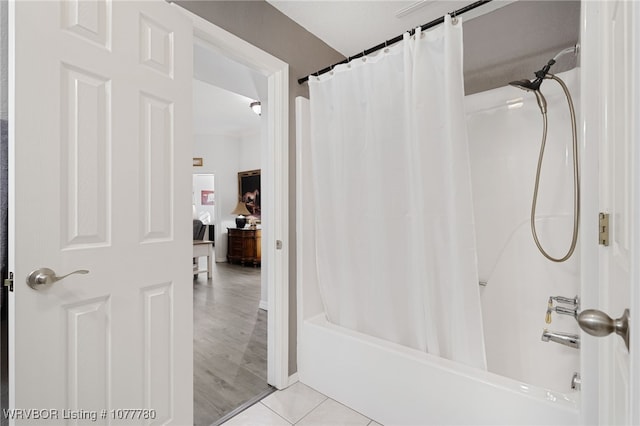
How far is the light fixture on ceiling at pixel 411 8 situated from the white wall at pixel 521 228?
65 centimetres

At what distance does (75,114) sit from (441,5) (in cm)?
210

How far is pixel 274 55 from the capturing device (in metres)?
1.96

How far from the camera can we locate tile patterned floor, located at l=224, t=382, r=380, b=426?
5.40ft

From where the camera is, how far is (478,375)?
1344 millimetres

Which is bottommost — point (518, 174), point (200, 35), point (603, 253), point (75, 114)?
point (603, 253)

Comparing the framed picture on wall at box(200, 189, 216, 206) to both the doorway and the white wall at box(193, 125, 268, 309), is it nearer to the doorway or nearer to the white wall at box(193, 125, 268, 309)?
the white wall at box(193, 125, 268, 309)

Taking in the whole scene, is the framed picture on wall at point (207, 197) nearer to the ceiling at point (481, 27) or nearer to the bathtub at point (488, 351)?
the ceiling at point (481, 27)

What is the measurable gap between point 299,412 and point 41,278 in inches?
55.6

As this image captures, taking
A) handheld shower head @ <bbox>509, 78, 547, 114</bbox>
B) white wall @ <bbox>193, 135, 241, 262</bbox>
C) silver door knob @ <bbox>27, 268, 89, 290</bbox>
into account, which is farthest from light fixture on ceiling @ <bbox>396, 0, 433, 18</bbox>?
white wall @ <bbox>193, 135, 241, 262</bbox>

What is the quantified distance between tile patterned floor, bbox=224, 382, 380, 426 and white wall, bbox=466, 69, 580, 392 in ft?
2.85

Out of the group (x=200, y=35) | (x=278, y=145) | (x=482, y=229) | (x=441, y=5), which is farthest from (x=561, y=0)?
(x=200, y=35)

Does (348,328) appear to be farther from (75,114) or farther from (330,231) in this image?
(75,114)

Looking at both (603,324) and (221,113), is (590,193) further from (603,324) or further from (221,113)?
(221,113)

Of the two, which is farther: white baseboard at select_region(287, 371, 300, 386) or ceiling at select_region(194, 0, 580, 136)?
white baseboard at select_region(287, 371, 300, 386)
